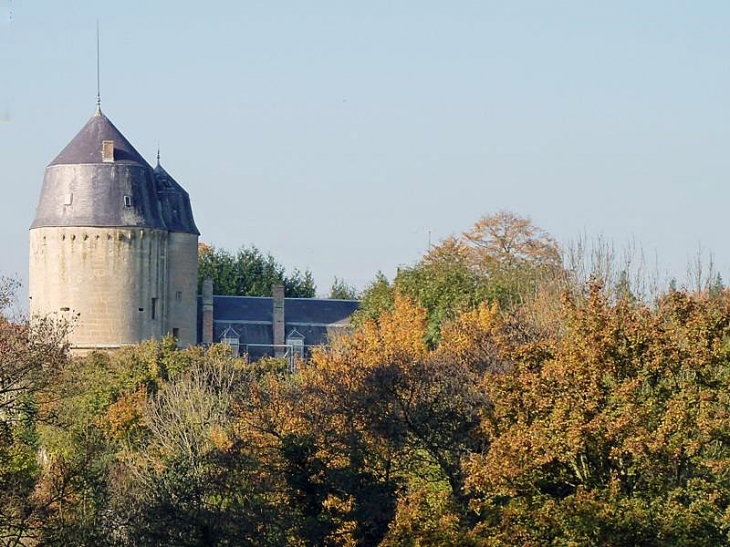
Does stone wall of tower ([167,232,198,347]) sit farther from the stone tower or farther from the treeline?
the treeline

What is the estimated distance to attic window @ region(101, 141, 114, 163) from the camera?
222ft

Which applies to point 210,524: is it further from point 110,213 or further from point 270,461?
point 110,213

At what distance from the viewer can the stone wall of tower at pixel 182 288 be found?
6888 centimetres

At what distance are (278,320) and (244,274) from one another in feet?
36.9

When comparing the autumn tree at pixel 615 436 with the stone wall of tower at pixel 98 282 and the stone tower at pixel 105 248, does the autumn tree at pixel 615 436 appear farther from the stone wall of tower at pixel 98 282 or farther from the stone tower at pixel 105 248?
the stone tower at pixel 105 248

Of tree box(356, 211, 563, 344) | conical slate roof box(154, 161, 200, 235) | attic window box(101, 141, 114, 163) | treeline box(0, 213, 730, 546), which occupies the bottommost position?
treeline box(0, 213, 730, 546)

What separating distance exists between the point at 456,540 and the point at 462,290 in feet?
102

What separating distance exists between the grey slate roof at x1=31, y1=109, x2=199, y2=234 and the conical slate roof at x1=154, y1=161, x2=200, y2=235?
0.48 metres

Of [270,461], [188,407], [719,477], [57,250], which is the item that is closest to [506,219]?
[57,250]

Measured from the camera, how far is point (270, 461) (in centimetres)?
2662

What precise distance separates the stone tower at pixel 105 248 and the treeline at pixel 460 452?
30235 mm

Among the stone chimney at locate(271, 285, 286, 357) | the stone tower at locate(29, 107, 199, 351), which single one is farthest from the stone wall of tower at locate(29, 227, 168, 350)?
the stone chimney at locate(271, 285, 286, 357)

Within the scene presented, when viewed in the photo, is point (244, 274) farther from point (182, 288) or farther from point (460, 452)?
point (460, 452)

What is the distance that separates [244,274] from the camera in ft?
293
